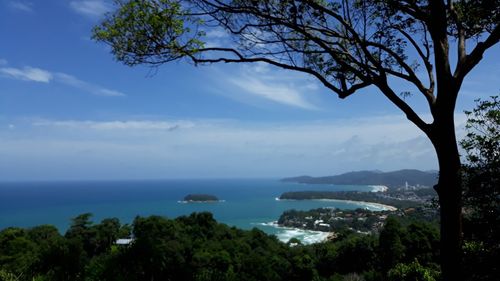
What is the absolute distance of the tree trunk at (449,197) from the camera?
316 centimetres

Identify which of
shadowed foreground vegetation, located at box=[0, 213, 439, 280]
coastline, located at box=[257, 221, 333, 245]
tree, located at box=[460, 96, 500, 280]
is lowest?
coastline, located at box=[257, 221, 333, 245]

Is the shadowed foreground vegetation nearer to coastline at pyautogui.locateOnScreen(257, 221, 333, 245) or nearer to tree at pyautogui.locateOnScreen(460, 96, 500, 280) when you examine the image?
tree at pyautogui.locateOnScreen(460, 96, 500, 280)

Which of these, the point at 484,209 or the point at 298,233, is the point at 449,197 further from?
the point at 298,233

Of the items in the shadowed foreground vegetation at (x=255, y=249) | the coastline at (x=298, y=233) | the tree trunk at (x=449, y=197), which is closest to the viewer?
the tree trunk at (x=449, y=197)

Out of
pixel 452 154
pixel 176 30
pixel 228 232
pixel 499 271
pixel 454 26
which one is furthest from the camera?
pixel 228 232

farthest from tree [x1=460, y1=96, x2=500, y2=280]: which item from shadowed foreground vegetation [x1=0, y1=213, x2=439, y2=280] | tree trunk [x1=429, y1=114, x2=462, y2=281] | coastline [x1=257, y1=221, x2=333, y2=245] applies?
coastline [x1=257, y1=221, x2=333, y2=245]

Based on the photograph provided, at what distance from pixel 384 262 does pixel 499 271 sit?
20670 mm

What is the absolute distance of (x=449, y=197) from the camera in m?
3.25

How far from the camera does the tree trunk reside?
124 inches

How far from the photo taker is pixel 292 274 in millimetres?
23734

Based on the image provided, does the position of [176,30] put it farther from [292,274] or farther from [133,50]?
[292,274]

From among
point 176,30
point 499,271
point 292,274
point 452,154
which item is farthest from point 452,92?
point 292,274

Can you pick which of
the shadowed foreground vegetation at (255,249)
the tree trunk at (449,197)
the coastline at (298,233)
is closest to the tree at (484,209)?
the tree trunk at (449,197)

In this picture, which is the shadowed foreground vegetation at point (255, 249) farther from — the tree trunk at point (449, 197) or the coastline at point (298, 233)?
the coastline at point (298, 233)
